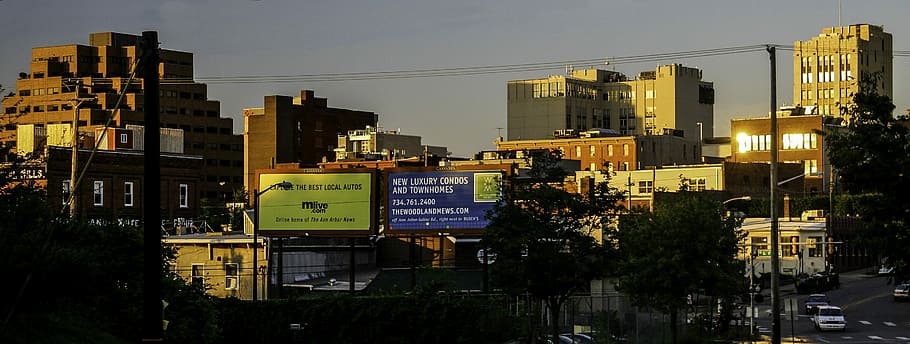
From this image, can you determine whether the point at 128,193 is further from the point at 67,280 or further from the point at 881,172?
the point at 881,172

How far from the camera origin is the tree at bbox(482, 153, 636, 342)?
169ft

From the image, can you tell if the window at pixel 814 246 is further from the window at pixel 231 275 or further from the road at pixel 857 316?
the window at pixel 231 275

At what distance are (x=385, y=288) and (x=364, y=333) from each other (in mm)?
17475

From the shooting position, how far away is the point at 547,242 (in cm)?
5203

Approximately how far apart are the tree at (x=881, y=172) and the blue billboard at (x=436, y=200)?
44944 millimetres

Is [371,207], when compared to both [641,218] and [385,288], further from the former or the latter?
[641,218]

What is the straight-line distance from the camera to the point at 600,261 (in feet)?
171

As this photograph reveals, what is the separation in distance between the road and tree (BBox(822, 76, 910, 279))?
107 feet

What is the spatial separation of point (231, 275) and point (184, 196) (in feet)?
82.9

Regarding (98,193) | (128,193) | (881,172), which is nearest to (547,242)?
(881,172)

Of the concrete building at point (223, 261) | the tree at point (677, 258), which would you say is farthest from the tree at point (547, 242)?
the concrete building at point (223, 261)

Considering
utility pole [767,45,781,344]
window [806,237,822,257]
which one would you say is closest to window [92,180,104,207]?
utility pole [767,45,781,344]

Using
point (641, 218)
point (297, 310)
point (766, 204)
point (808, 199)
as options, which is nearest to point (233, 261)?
point (297, 310)

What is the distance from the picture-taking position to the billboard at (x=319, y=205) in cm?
7350
